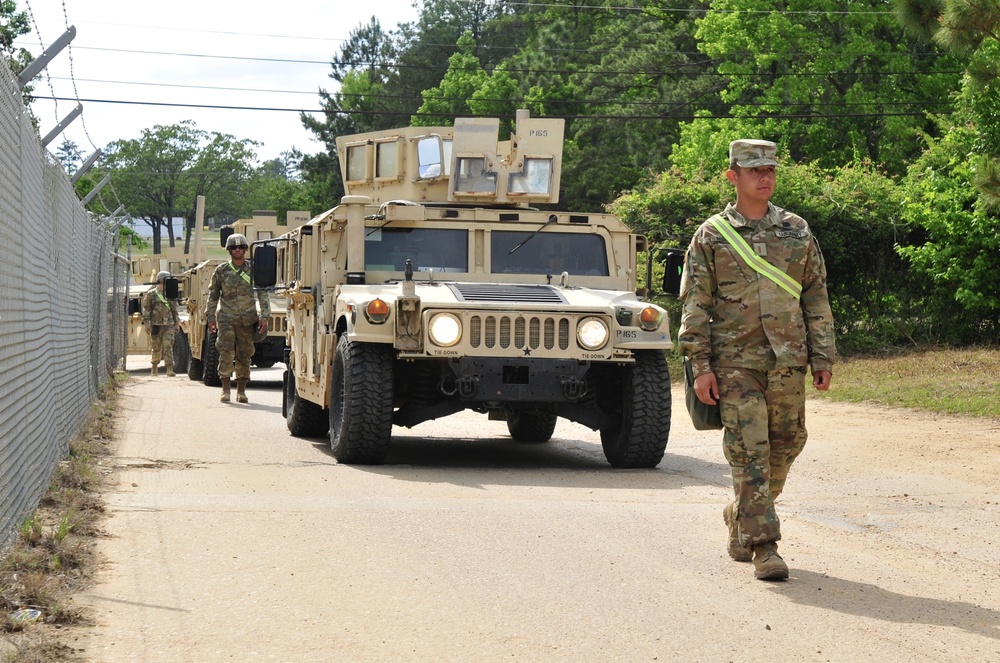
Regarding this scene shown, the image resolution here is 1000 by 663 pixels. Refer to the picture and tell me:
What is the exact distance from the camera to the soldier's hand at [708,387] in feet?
20.9

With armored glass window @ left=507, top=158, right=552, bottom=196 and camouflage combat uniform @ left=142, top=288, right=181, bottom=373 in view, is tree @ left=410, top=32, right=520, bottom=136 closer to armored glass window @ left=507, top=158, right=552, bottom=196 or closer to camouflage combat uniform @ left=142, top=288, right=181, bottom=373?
camouflage combat uniform @ left=142, top=288, right=181, bottom=373

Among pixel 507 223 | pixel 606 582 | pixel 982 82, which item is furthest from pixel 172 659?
pixel 982 82

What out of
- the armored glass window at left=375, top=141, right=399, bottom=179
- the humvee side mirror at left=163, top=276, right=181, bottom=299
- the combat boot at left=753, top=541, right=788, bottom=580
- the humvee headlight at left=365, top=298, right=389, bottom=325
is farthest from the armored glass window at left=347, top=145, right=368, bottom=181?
the combat boot at left=753, top=541, right=788, bottom=580

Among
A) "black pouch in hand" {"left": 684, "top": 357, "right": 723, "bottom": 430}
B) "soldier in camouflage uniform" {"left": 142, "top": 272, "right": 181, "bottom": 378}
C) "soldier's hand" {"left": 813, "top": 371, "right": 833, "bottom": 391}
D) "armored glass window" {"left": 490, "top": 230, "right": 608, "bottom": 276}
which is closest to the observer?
"soldier's hand" {"left": 813, "top": 371, "right": 833, "bottom": 391}

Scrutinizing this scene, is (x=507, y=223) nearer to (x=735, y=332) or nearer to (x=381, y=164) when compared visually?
(x=381, y=164)

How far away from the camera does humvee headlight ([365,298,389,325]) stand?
994 cm

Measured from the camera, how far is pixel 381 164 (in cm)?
1352

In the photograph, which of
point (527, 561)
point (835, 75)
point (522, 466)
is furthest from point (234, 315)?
point (835, 75)

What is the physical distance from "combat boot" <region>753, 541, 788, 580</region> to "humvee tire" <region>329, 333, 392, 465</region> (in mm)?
4195

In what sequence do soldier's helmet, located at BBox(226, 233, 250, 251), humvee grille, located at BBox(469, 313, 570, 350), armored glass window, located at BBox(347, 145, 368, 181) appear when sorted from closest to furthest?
humvee grille, located at BBox(469, 313, 570, 350) < armored glass window, located at BBox(347, 145, 368, 181) < soldier's helmet, located at BBox(226, 233, 250, 251)

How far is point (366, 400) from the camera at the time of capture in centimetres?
1000

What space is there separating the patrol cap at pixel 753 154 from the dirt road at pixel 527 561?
69.2 inches

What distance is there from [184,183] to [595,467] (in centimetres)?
8090

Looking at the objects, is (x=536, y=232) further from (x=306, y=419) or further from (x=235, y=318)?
(x=235, y=318)
